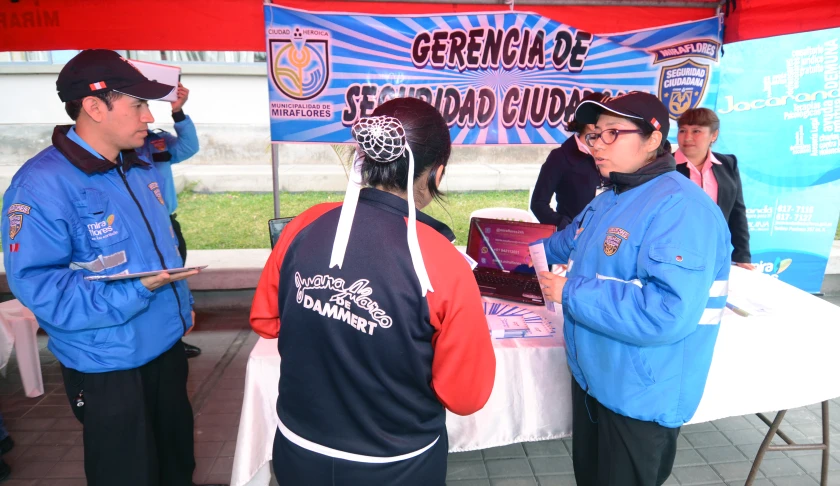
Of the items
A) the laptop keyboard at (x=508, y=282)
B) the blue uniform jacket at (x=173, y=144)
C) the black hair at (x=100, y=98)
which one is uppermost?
the black hair at (x=100, y=98)

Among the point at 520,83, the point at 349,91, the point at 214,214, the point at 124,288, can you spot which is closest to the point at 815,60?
the point at 520,83

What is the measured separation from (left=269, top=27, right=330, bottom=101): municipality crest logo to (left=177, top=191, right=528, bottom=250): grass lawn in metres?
3.22

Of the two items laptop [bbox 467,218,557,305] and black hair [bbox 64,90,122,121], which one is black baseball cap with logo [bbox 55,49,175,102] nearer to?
black hair [bbox 64,90,122,121]

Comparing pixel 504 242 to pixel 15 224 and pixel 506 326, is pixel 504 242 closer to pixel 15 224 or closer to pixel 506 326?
pixel 506 326

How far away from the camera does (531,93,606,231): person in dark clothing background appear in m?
3.22

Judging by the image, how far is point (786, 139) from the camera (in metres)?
4.23

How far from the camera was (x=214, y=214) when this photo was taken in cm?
758

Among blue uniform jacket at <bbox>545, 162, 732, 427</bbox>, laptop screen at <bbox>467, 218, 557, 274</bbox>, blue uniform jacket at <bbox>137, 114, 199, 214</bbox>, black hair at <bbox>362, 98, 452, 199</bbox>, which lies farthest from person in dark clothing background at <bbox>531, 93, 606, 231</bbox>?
black hair at <bbox>362, 98, 452, 199</bbox>

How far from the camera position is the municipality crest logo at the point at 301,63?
11.0ft

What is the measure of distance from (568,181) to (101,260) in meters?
2.58

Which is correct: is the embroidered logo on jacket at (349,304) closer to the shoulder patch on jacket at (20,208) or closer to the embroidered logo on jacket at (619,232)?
the embroidered logo on jacket at (619,232)

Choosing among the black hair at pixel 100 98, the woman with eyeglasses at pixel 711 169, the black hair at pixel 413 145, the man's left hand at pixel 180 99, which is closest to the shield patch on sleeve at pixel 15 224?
the black hair at pixel 100 98

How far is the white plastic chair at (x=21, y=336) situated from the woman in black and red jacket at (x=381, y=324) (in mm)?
2416

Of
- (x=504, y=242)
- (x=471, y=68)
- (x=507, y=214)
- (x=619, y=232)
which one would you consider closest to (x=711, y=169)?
(x=507, y=214)
